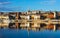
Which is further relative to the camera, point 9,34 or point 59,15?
point 59,15

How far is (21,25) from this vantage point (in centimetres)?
404

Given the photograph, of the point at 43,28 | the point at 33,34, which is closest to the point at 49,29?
Result: the point at 43,28

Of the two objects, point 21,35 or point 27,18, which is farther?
point 27,18

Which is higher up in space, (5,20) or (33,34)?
(5,20)

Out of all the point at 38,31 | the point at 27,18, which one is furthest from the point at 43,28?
the point at 27,18

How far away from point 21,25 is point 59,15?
0.89 m

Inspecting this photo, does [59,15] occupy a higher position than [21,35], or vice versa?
[59,15]

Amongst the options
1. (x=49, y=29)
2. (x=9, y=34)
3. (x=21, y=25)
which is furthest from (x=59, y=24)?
(x=9, y=34)

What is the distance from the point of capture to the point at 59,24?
3.95 metres

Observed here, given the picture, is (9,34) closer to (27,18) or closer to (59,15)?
(27,18)

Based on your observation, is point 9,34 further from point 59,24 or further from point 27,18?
point 59,24

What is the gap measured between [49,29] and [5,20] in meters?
0.99

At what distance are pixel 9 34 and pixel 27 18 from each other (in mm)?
581

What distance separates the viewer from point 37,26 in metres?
3.97
